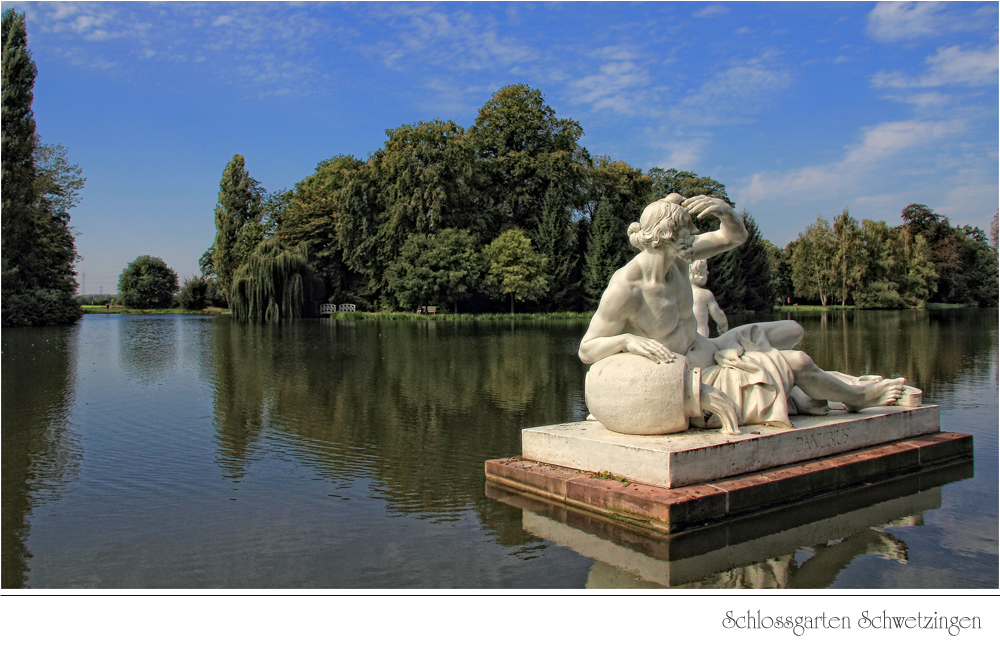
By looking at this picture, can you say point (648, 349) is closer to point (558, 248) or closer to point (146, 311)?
point (558, 248)

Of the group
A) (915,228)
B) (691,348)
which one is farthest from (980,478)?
(915,228)

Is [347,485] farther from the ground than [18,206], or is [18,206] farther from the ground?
[18,206]

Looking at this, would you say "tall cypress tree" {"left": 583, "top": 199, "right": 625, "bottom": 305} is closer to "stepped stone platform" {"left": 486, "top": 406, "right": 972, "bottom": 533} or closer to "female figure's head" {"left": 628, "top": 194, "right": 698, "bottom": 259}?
"stepped stone platform" {"left": 486, "top": 406, "right": 972, "bottom": 533}

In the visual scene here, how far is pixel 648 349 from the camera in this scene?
480 centimetres

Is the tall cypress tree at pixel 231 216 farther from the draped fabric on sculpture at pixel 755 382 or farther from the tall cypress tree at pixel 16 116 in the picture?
Answer: the draped fabric on sculpture at pixel 755 382

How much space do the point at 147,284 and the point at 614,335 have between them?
69694 mm

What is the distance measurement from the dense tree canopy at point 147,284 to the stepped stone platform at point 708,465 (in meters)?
69.4

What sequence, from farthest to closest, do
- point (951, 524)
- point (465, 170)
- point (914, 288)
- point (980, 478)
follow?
point (914, 288) → point (465, 170) → point (980, 478) → point (951, 524)

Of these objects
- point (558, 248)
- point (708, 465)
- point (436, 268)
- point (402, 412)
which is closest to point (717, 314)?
point (708, 465)

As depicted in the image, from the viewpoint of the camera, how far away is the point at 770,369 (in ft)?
17.1

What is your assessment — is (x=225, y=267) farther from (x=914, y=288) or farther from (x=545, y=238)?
(x=914, y=288)

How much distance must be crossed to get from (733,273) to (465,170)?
62.0 ft

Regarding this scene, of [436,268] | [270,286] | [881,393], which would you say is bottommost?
[881,393]

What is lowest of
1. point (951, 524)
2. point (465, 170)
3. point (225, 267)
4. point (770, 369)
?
point (951, 524)
